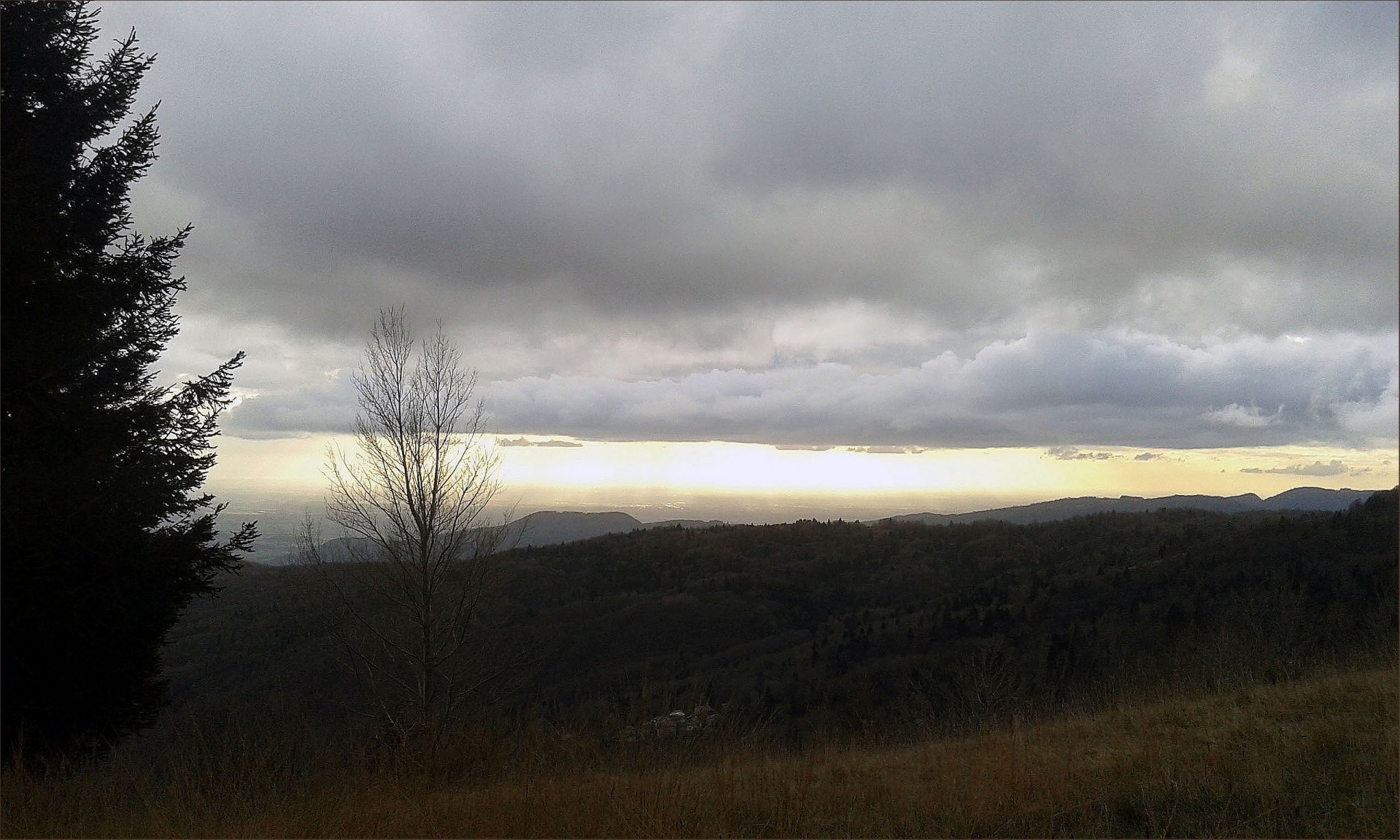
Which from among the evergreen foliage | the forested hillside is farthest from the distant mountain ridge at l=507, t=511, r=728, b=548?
the evergreen foliage

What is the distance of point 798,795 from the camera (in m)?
6.30

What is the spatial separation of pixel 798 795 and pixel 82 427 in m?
9.36

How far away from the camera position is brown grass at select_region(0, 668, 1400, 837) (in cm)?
576

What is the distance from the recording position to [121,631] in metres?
8.71

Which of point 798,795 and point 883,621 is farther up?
point 798,795

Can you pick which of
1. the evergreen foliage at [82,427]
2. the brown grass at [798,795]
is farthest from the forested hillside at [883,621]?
the evergreen foliage at [82,427]

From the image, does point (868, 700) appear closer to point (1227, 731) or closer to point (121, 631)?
point (1227, 731)

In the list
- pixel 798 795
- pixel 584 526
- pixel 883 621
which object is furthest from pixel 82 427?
pixel 584 526

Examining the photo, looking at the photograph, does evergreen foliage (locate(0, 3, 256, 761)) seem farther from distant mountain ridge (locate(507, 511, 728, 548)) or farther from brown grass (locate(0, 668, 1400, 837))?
distant mountain ridge (locate(507, 511, 728, 548))

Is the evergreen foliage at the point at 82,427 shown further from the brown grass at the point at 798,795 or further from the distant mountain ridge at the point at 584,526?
the distant mountain ridge at the point at 584,526

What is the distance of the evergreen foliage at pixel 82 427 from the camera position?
7.80m

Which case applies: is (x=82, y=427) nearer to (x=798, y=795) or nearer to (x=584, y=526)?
(x=798, y=795)

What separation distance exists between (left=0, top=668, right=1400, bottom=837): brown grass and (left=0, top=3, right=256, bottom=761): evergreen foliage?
1.37 meters

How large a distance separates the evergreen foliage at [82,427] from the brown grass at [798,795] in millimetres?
1371
